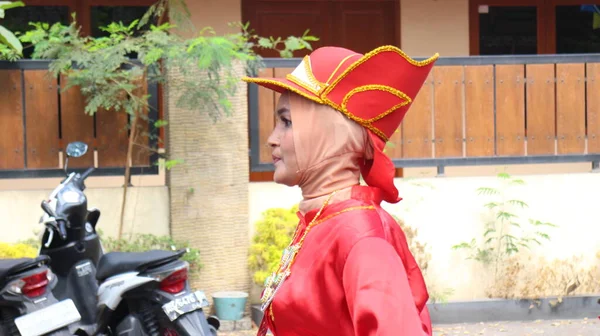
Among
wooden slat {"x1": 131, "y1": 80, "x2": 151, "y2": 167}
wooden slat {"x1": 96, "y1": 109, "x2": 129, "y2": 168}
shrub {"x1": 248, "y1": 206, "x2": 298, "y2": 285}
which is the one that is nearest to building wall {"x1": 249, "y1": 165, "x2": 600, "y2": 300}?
shrub {"x1": 248, "y1": 206, "x2": 298, "y2": 285}

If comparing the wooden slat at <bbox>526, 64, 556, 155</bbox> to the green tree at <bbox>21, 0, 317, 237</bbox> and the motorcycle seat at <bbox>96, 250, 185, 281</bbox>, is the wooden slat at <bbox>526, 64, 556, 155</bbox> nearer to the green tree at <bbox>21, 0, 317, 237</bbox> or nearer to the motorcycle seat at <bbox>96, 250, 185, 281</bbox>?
the green tree at <bbox>21, 0, 317, 237</bbox>

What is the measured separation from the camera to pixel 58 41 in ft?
27.0

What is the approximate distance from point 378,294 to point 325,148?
60 centimetres

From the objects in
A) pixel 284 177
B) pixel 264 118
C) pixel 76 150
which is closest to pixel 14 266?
pixel 76 150

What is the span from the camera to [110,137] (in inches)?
346

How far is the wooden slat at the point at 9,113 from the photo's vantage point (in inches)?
338

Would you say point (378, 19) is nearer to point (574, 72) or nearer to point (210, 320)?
point (574, 72)

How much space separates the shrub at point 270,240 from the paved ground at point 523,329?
21.5 inches

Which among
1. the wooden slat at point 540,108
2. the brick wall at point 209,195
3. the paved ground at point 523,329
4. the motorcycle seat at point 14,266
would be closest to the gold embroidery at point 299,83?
the motorcycle seat at point 14,266

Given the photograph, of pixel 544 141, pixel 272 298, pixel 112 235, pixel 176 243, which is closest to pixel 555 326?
pixel 544 141

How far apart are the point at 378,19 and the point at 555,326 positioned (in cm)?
494

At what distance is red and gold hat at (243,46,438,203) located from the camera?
9.58ft

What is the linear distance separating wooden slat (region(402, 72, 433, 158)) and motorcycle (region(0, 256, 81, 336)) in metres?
4.28

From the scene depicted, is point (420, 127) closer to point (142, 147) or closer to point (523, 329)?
point (523, 329)
